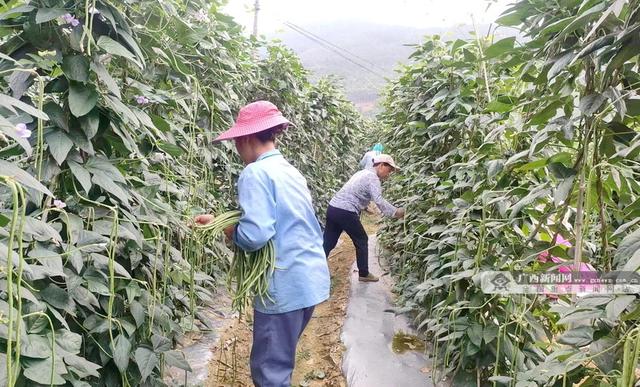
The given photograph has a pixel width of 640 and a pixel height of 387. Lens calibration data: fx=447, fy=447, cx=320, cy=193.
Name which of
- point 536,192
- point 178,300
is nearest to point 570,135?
point 536,192

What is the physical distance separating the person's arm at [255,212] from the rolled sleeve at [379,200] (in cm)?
219

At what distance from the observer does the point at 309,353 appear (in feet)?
10.6

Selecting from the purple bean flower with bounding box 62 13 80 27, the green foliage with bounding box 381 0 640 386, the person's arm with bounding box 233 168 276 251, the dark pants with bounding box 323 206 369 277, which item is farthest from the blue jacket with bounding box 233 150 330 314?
the dark pants with bounding box 323 206 369 277

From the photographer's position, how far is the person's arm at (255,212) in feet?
5.67

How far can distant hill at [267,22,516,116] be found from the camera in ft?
96.8

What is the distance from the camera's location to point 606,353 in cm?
100

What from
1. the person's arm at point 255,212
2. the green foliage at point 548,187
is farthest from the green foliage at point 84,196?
the green foliage at point 548,187

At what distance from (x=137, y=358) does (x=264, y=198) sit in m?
0.73

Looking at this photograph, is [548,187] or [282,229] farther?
[282,229]

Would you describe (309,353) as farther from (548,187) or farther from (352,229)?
(548,187)

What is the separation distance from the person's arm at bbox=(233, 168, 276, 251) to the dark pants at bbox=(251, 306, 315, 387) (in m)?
0.33

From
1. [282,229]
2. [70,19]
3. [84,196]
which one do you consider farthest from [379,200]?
[70,19]

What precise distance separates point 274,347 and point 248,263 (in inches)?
14.2

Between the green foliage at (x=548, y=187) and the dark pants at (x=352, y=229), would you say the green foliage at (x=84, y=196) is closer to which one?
the green foliage at (x=548, y=187)
